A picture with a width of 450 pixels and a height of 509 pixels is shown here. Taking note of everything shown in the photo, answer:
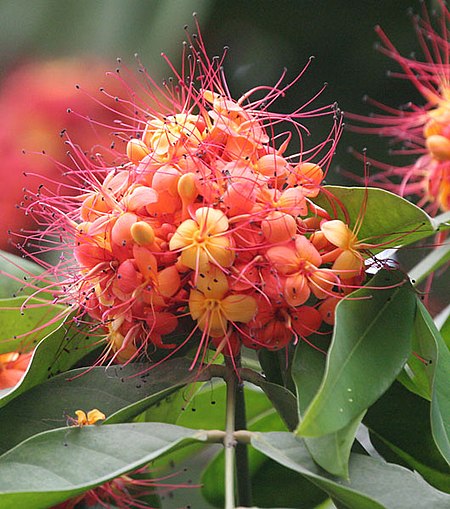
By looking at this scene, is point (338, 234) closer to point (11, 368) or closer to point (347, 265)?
point (347, 265)

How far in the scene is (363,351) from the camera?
885mm

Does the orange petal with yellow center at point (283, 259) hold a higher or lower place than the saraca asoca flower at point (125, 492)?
higher

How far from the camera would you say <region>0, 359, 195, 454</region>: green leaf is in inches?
39.8

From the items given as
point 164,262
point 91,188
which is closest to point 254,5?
point 91,188

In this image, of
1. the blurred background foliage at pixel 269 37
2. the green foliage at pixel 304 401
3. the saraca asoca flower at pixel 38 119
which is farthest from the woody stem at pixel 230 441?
the blurred background foliage at pixel 269 37

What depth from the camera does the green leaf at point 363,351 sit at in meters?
0.80

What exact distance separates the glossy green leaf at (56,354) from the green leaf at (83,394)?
0.02m

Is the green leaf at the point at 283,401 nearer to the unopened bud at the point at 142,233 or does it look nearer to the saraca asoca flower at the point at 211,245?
the saraca asoca flower at the point at 211,245

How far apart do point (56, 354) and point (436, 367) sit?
0.42m

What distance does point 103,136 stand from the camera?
220 centimetres

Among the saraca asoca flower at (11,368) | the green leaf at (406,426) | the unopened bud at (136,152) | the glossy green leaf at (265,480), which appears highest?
the unopened bud at (136,152)

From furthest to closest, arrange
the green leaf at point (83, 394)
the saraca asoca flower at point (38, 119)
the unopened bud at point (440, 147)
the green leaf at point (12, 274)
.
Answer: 1. the saraca asoca flower at point (38, 119)
2. the unopened bud at point (440, 147)
3. the green leaf at point (12, 274)
4. the green leaf at point (83, 394)

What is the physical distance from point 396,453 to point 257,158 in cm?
37

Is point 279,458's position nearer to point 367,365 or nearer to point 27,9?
point 367,365
